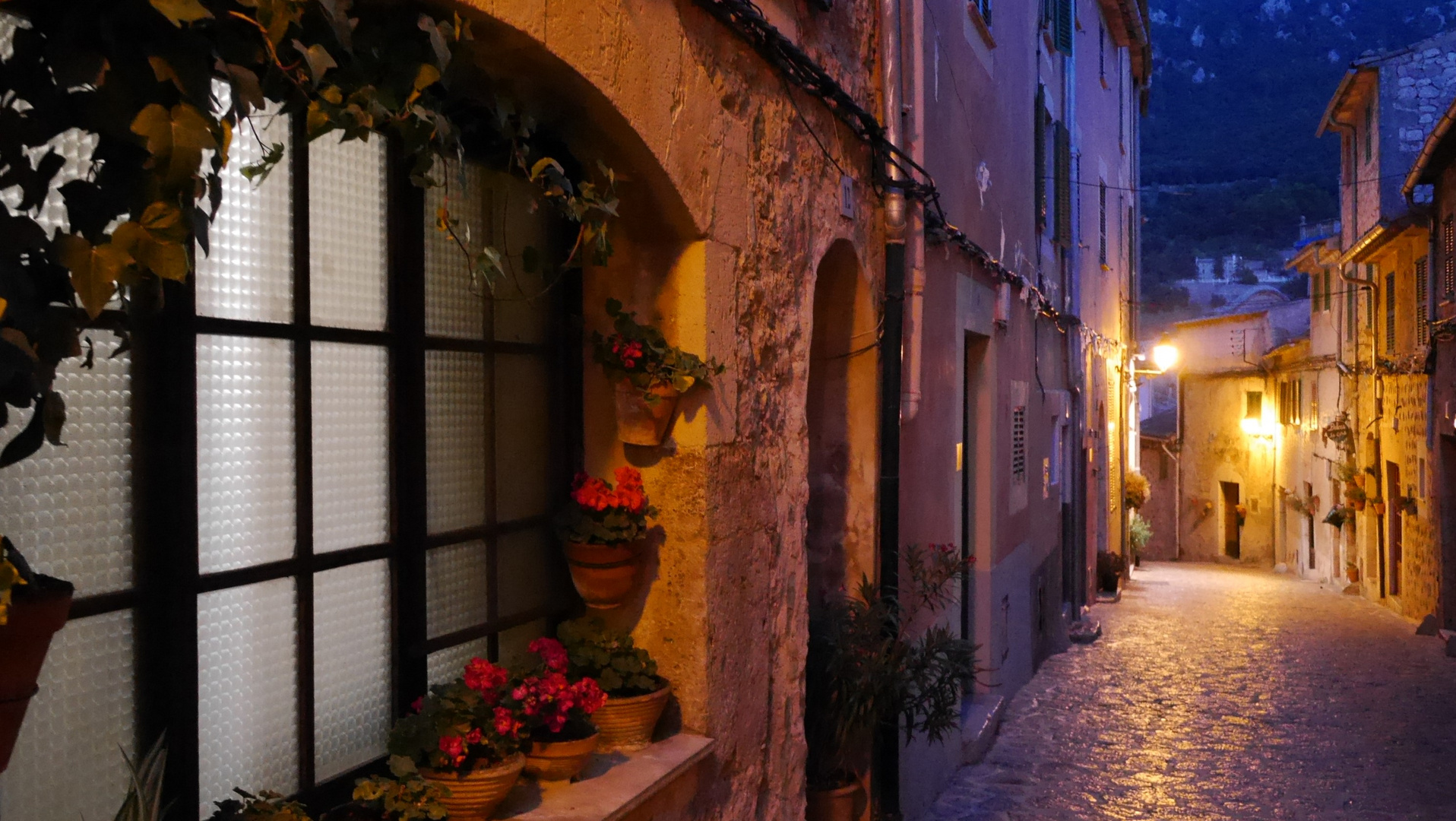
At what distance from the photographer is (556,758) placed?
3.02 meters

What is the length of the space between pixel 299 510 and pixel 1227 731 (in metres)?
7.97

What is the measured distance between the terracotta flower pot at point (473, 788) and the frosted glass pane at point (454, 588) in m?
0.47

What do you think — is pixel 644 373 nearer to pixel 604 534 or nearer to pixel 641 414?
pixel 641 414

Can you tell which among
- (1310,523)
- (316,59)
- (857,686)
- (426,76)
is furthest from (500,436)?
(1310,523)

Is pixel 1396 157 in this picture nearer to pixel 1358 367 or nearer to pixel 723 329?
pixel 1358 367

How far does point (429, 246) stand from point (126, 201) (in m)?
1.40

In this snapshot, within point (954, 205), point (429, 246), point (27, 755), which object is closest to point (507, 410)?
point (429, 246)

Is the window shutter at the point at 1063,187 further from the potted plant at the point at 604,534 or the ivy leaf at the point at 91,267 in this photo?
the ivy leaf at the point at 91,267

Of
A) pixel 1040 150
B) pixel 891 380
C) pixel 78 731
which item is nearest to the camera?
pixel 78 731

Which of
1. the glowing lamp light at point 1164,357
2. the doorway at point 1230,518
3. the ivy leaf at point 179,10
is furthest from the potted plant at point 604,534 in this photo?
the doorway at point 1230,518

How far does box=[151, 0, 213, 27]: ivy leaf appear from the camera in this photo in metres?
1.56

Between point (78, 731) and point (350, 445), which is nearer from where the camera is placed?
point (78, 731)

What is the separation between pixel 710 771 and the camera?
3631 mm

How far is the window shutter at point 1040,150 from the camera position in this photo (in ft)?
35.5
